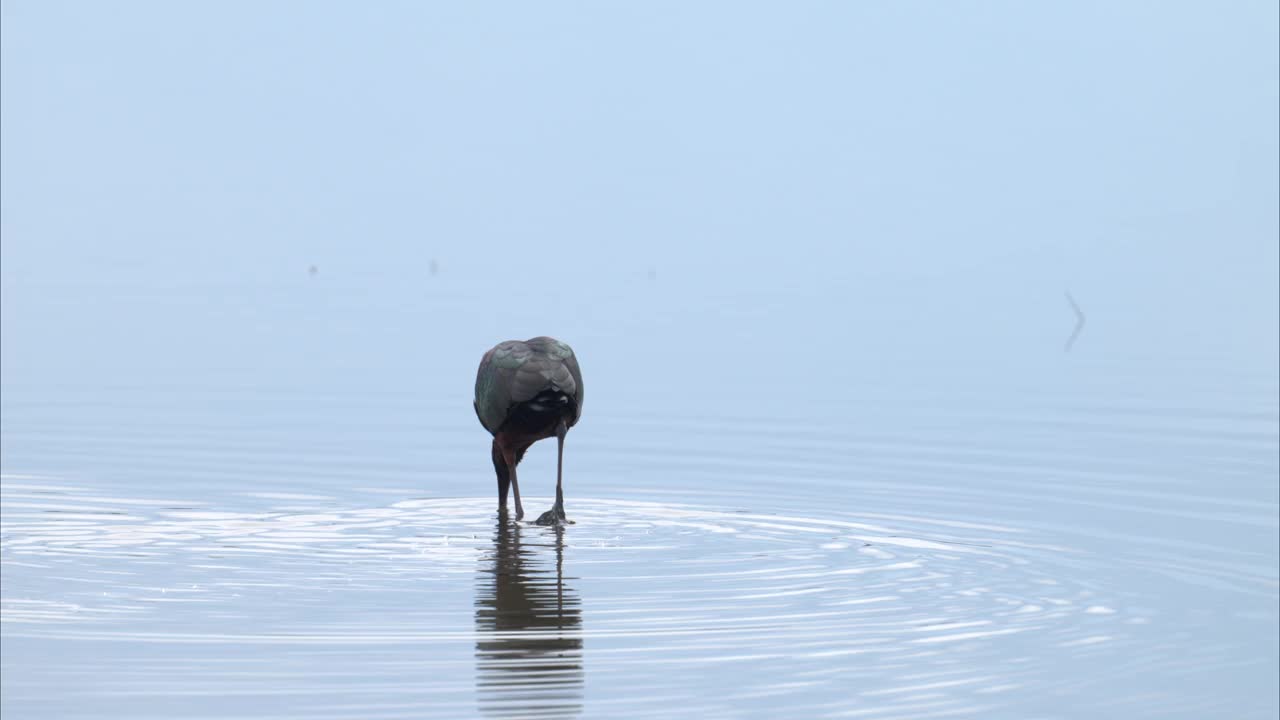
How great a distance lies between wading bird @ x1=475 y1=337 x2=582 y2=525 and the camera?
17797 mm

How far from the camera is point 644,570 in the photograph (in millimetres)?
15375

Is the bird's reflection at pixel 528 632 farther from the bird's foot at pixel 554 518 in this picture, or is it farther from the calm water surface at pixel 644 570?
the bird's foot at pixel 554 518

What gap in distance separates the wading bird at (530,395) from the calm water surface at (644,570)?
739mm

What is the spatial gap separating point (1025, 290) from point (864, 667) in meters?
82.2

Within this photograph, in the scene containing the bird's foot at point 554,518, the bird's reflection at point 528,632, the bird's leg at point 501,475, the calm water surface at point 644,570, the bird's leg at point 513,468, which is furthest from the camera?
the bird's leg at point 501,475

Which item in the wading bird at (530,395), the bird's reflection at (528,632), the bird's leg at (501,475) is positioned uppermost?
the wading bird at (530,395)

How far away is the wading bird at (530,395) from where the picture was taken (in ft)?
58.4

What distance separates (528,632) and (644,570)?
6.61ft

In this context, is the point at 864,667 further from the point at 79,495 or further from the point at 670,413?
the point at 670,413

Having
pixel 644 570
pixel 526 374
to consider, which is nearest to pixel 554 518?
pixel 526 374

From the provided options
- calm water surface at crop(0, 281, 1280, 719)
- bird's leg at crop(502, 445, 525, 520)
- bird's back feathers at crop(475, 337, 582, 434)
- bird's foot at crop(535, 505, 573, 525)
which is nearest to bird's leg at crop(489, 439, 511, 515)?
bird's leg at crop(502, 445, 525, 520)

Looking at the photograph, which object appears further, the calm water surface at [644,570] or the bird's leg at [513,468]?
the bird's leg at [513,468]

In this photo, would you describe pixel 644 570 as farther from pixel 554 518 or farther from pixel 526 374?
pixel 526 374

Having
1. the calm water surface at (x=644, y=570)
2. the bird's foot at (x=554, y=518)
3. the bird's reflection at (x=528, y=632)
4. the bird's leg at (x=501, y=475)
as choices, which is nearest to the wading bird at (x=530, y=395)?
the bird's foot at (x=554, y=518)
